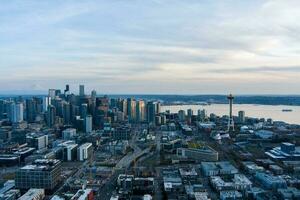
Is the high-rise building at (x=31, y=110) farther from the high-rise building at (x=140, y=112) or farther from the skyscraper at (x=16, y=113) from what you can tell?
the high-rise building at (x=140, y=112)

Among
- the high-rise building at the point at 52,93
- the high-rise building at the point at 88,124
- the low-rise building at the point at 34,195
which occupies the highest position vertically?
the high-rise building at the point at 52,93

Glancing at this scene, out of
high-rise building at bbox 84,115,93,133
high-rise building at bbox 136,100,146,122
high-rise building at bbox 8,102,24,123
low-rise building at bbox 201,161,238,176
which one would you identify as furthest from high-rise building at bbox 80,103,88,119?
low-rise building at bbox 201,161,238,176

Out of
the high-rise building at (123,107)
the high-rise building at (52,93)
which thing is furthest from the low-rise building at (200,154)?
the high-rise building at (52,93)

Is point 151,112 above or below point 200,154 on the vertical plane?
above

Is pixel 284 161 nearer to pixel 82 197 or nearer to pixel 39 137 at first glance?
pixel 82 197

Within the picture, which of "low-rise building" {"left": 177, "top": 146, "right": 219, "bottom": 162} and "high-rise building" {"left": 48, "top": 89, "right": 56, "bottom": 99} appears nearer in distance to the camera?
"low-rise building" {"left": 177, "top": 146, "right": 219, "bottom": 162}

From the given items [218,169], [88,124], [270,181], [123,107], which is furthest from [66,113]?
[270,181]

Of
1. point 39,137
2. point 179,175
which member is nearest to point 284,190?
point 179,175

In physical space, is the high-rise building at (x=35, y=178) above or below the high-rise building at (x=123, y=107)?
below

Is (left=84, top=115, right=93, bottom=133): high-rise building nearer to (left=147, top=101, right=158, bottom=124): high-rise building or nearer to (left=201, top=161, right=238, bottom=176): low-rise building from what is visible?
(left=147, top=101, right=158, bottom=124): high-rise building

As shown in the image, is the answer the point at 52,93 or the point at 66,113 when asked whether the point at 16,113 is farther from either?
the point at 52,93

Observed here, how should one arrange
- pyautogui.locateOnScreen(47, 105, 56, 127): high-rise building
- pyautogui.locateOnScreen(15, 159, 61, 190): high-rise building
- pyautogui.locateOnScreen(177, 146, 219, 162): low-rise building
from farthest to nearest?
pyautogui.locateOnScreen(47, 105, 56, 127): high-rise building
pyautogui.locateOnScreen(177, 146, 219, 162): low-rise building
pyautogui.locateOnScreen(15, 159, 61, 190): high-rise building
